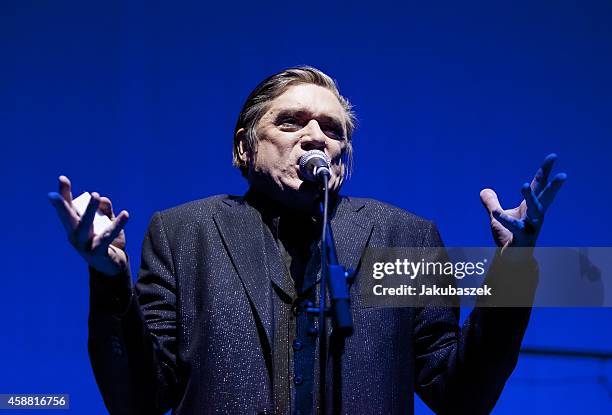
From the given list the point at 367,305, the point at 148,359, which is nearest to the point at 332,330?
the point at 367,305

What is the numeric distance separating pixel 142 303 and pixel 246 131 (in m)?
0.56

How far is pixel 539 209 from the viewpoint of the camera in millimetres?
1564

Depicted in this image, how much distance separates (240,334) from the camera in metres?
1.75

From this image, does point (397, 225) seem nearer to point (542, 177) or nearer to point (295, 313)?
point (295, 313)

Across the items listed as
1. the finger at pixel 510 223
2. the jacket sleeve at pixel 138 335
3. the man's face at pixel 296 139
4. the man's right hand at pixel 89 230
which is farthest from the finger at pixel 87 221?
the finger at pixel 510 223

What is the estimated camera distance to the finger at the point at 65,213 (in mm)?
1446

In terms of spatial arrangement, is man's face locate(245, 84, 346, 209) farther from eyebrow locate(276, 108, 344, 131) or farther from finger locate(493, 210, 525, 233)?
finger locate(493, 210, 525, 233)

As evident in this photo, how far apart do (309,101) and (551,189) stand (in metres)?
0.71

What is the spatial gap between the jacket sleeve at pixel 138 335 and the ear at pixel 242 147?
317 mm

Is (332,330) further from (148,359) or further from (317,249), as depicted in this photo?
(148,359)

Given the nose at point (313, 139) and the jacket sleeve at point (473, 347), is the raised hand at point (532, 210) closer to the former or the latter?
the jacket sleeve at point (473, 347)

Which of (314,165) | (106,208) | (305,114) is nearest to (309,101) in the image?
→ (305,114)

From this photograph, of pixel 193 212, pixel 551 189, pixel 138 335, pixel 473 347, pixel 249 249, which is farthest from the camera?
pixel 193 212

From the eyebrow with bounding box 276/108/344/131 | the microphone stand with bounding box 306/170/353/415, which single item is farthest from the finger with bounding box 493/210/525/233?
the eyebrow with bounding box 276/108/344/131
